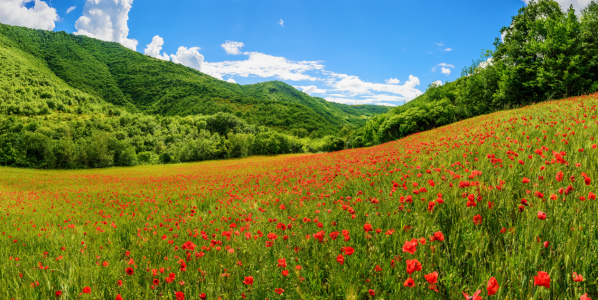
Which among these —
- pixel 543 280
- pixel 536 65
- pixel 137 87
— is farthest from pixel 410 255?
pixel 137 87

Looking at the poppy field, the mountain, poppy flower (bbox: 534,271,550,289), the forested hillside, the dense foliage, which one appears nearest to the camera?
poppy flower (bbox: 534,271,550,289)

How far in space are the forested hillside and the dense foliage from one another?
49.5 m

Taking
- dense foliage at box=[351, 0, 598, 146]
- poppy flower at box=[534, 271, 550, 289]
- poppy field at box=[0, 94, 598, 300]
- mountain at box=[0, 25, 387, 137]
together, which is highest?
mountain at box=[0, 25, 387, 137]

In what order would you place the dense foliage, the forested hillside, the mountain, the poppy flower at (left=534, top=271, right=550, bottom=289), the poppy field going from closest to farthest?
the poppy flower at (left=534, top=271, right=550, bottom=289) < the poppy field < the dense foliage < the forested hillside < the mountain

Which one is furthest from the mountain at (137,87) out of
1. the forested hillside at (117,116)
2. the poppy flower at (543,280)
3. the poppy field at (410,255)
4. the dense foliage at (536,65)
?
the poppy flower at (543,280)

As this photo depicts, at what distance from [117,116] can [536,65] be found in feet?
436

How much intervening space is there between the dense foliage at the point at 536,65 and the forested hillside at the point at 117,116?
49.5m

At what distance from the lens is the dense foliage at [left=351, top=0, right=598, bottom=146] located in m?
26.8

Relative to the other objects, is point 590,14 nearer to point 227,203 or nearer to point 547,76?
point 547,76

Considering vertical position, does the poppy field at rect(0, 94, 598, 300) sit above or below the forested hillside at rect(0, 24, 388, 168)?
below

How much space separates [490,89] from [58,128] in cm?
10103

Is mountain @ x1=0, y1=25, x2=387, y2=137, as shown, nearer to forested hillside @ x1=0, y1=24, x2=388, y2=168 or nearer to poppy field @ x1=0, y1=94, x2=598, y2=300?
forested hillside @ x1=0, y1=24, x2=388, y2=168

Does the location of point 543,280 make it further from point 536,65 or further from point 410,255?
point 536,65

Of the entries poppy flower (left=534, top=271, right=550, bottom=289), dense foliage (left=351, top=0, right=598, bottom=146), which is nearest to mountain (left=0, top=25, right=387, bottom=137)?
dense foliage (left=351, top=0, right=598, bottom=146)
